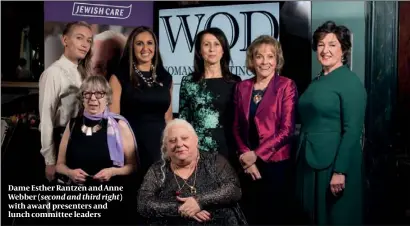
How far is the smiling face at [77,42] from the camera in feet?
10.9

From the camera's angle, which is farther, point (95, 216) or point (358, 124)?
point (95, 216)

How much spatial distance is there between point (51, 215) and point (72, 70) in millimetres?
939

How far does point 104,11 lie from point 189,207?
4.38 feet

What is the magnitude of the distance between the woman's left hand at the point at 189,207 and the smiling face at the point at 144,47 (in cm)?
90

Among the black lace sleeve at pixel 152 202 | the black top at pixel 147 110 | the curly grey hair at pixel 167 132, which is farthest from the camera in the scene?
the black top at pixel 147 110

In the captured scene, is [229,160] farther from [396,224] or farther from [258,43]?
[396,224]

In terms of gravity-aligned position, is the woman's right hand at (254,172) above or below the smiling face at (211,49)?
below

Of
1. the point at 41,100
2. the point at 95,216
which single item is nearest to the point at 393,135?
the point at 95,216

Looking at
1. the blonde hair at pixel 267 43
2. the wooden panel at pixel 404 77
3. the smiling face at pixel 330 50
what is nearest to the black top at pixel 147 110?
the blonde hair at pixel 267 43

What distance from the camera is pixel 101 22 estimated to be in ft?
11.0

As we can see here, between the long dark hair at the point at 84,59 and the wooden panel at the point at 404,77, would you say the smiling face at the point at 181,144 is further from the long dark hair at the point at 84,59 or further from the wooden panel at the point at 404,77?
the wooden panel at the point at 404,77

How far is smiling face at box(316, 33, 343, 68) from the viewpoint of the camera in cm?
315

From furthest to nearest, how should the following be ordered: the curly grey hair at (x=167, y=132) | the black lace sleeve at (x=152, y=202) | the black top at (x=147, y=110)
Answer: the black top at (x=147, y=110) → the curly grey hair at (x=167, y=132) → the black lace sleeve at (x=152, y=202)

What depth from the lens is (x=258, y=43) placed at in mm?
3225
